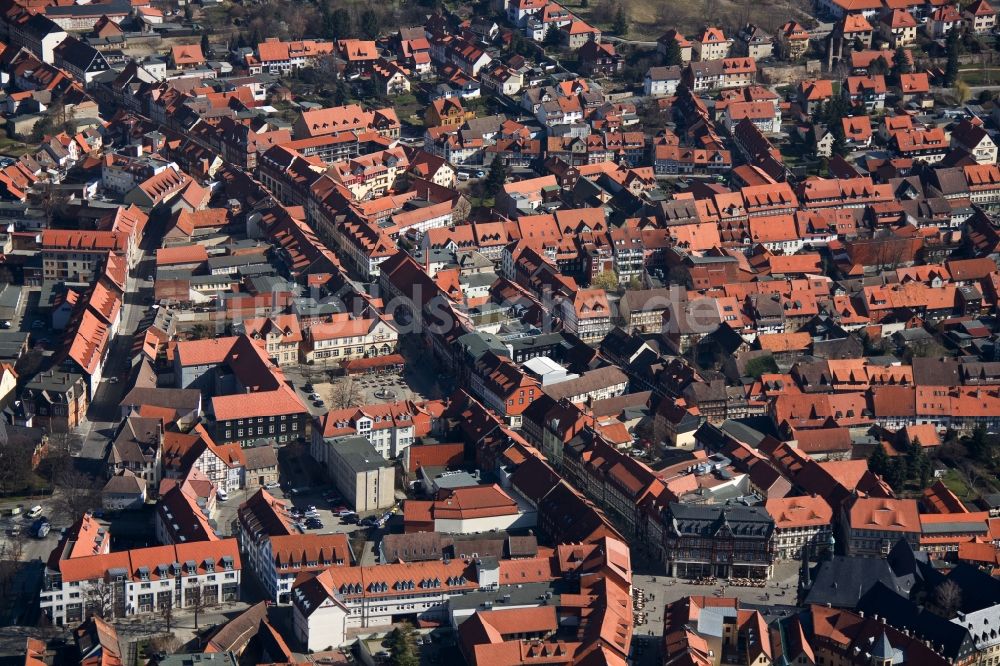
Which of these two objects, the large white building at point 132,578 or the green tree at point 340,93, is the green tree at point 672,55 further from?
the large white building at point 132,578

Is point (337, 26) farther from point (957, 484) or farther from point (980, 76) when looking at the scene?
point (957, 484)

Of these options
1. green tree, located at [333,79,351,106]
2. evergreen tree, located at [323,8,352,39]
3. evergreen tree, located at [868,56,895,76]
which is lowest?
green tree, located at [333,79,351,106]

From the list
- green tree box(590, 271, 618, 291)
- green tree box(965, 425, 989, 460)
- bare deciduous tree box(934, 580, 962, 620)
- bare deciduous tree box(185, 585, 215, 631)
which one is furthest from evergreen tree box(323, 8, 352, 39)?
bare deciduous tree box(934, 580, 962, 620)

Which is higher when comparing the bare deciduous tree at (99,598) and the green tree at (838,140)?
the green tree at (838,140)

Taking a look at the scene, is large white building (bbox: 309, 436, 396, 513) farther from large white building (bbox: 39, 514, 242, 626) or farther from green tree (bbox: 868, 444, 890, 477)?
green tree (bbox: 868, 444, 890, 477)

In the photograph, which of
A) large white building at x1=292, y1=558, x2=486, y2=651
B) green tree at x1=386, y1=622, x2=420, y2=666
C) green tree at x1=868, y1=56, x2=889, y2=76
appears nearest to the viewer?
green tree at x1=386, y1=622, x2=420, y2=666

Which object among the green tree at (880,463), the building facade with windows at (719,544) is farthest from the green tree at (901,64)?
the building facade with windows at (719,544)

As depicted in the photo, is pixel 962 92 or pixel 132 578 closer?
pixel 132 578

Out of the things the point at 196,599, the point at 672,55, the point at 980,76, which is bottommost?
the point at 196,599

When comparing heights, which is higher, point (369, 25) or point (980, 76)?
point (369, 25)

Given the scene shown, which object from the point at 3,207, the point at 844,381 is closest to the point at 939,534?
the point at 844,381

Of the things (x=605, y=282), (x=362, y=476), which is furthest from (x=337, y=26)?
(x=362, y=476)

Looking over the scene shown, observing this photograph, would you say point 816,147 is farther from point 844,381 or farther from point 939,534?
point 939,534
